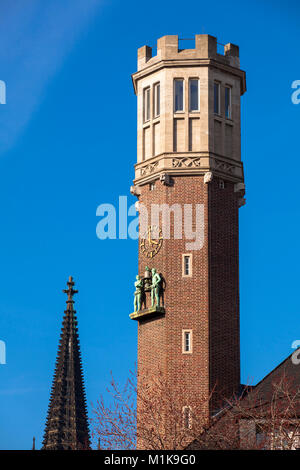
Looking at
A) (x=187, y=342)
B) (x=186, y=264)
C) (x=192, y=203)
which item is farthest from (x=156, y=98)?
(x=187, y=342)

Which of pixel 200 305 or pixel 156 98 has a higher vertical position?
pixel 156 98

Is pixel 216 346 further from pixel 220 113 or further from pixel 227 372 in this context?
pixel 220 113

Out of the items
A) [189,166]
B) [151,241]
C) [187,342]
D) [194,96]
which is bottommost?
[187,342]

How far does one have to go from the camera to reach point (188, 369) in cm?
7775

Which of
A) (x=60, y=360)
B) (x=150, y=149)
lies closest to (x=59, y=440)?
(x=60, y=360)

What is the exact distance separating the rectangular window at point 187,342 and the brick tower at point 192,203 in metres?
0.06

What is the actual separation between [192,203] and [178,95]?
696cm

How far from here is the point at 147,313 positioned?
7944cm

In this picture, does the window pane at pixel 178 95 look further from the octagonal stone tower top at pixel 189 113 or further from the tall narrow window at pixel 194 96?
the tall narrow window at pixel 194 96

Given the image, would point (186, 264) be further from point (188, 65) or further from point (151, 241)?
point (188, 65)

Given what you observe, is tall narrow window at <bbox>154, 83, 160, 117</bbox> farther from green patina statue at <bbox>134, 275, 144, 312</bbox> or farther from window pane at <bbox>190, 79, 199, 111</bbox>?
green patina statue at <bbox>134, 275, 144, 312</bbox>

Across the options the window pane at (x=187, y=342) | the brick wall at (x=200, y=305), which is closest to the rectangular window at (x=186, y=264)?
the brick wall at (x=200, y=305)

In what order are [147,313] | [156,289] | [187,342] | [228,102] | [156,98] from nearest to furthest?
[187,342], [156,289], [147,313], [156,98], [228,102]

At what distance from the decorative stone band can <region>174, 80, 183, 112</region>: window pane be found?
3096mm
